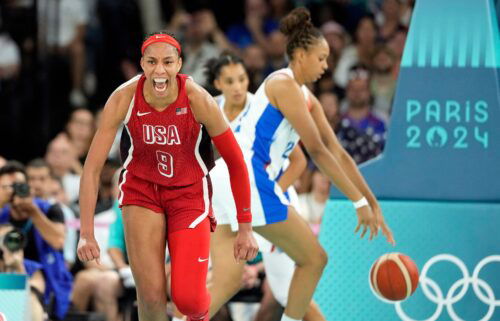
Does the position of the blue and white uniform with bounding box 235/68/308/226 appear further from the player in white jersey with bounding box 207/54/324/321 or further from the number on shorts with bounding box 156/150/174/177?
the number on shorts with bounding box 156/150/174/177

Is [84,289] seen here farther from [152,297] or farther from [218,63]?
[152,297]

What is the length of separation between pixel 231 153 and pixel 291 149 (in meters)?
1.35

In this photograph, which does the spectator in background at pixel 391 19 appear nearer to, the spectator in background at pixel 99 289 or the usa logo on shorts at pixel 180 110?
the spectator in background at pixel 99 289

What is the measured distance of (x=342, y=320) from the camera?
25.1ft

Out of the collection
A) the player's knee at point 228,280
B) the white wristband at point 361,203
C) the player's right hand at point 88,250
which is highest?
the player's right hand at point 88,250

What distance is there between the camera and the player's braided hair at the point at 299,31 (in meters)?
7.44

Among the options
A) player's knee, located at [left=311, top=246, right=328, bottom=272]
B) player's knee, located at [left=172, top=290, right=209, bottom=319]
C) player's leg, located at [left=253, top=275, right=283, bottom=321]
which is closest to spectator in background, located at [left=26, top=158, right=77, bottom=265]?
player's leg, located at [left=253, top=275, right=283, bottom=321]

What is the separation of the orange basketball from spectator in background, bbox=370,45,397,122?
14.0 ft

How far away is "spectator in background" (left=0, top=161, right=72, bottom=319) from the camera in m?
8.55

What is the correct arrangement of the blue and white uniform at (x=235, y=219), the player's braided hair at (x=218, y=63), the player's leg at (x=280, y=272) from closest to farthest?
the blue and white uniform at (x=235, y=219), the player's leg at (x=280, y=272), the player's braided hair at (x=218, y=63)

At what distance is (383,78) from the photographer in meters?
11.7

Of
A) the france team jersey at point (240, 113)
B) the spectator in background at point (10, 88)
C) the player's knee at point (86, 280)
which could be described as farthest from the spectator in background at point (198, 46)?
the france team jersey at point (240, 113)

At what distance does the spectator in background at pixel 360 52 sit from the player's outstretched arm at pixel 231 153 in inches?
220

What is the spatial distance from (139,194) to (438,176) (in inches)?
85.5
